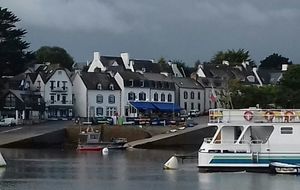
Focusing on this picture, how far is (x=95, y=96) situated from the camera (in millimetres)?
142875

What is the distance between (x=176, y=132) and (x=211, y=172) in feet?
146

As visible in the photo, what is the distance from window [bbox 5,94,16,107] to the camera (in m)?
134

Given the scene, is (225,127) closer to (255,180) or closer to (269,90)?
(255,180)

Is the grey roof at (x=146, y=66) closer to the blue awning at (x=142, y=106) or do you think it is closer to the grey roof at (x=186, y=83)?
the grey roof at (x=186, y=83)

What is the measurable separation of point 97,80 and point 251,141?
3154 inches

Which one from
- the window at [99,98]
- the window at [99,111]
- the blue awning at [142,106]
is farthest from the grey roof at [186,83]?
the window at [99,111]

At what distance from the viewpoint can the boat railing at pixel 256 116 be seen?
66.5 meters

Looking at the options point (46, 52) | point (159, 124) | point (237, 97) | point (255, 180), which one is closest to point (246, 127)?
point (255, 180)

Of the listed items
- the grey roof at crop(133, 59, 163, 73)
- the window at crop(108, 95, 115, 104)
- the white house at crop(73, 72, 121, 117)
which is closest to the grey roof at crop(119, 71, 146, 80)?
the white house at crop(73, 72, 121, 117)

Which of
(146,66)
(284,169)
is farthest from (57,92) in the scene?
(284,169)

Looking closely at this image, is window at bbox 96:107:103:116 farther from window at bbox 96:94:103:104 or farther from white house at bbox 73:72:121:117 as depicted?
window at bbox 96:94:103:104

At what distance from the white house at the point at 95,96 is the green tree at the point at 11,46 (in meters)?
10.5

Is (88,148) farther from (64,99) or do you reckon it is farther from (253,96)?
(253,96)

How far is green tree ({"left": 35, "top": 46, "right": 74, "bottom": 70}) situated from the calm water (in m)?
96.6
